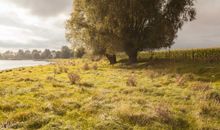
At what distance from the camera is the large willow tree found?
37.1 metres

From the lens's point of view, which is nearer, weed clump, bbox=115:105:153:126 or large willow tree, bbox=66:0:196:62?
weed clump, bbox=115:105:153:126

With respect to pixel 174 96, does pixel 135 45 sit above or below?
above

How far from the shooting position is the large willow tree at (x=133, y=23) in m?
37.1

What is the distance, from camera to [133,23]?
39.9m

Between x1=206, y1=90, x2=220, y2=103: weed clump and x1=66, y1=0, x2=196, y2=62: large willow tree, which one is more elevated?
x1=66, y1=0, x2=196, y2=62: large willow tree

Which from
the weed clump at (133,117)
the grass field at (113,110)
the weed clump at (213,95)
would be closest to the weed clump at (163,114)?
the grass field at (113,110)

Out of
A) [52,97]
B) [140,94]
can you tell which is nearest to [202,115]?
[140,94]

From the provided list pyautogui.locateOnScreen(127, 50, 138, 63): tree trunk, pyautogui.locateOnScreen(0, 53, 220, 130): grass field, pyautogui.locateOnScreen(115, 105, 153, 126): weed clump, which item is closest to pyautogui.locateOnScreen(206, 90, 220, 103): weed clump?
pyautogui.locateOnScreen(0, 53, 220, 130): grass field

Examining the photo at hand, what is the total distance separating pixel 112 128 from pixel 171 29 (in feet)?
103

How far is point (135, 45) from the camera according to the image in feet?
127

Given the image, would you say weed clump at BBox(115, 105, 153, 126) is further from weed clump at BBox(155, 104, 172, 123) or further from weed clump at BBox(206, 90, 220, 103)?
weed clump at BBox(206, 90, 220, 103)

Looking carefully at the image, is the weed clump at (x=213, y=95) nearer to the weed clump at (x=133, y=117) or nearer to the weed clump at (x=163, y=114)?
the weed clump at (x=163, y=114)

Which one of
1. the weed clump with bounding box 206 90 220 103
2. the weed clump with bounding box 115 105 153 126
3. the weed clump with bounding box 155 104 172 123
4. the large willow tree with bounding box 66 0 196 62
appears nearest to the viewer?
the weed clump with bounding box 115 105 153 126

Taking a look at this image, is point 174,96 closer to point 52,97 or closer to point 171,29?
point 52,97
